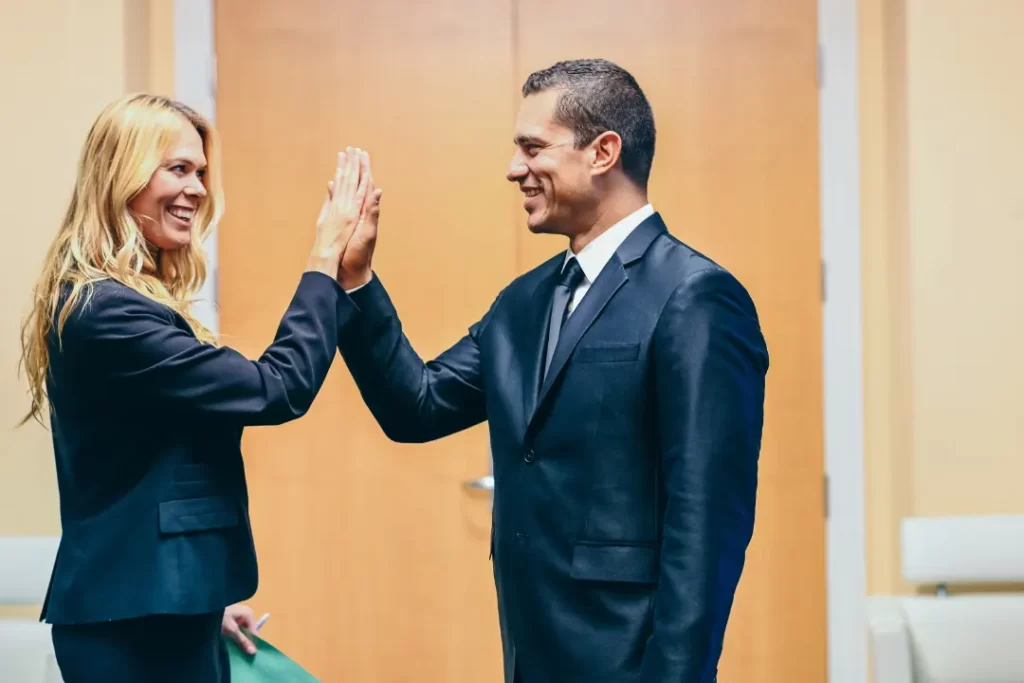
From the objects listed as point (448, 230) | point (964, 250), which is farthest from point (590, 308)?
point (964, 250)

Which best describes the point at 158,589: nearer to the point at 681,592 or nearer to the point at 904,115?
the point at 681,592

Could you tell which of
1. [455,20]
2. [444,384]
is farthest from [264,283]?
[444,384]

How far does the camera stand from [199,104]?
3.12 metres

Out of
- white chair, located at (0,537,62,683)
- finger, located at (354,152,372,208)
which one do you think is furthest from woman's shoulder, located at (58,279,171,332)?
white chair, located at (0,537,62,683)

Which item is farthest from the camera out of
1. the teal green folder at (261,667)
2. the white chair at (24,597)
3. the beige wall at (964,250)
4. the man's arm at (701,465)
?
the beige wall at (964,250)

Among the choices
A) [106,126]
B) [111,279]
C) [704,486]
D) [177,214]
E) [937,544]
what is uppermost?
[106,126]

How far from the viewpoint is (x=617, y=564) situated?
159cm

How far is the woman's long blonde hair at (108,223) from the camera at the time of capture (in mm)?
1693

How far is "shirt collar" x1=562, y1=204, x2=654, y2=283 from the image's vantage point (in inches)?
69.5

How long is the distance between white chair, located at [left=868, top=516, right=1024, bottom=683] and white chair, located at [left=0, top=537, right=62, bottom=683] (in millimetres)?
2095

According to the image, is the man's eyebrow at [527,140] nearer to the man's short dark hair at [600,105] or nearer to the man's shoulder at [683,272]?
the man's short dark hair at [600,105]

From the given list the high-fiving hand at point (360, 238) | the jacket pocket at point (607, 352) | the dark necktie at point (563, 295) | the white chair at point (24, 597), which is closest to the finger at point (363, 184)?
the high-fiving hand at point (360, 238)

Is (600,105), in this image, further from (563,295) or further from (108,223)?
(108,223)

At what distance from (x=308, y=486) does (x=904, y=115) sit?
6.42 ft
